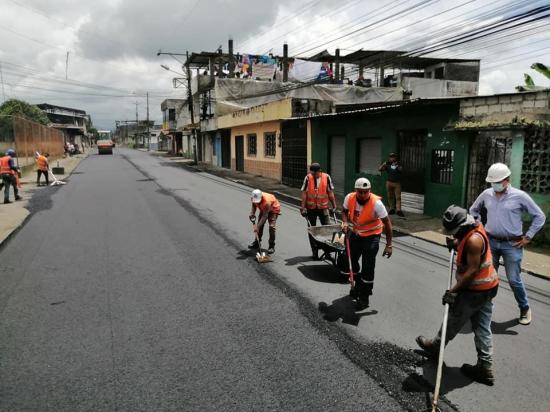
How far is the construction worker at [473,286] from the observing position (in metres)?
3.73

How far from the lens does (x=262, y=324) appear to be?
16.4 feet

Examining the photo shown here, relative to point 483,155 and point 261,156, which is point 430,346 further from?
point 261,156

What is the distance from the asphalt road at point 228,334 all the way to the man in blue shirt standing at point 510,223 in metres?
0.56

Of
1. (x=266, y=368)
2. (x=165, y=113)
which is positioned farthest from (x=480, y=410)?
(x=165, y=113)

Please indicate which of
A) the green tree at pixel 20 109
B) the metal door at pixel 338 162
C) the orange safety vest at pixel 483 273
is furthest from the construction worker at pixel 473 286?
the green tree at pixel 20 109

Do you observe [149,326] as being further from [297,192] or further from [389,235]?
[297,192]

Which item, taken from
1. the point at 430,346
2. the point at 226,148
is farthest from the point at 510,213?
the point at 226,148

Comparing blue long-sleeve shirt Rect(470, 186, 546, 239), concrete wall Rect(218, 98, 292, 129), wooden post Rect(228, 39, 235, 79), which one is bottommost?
blue long-sleeve shirt Rect(470, 186, 546, 239)

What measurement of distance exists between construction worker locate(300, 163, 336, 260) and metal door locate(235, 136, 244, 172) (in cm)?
2153

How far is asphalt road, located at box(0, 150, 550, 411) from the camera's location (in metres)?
A: 3.64

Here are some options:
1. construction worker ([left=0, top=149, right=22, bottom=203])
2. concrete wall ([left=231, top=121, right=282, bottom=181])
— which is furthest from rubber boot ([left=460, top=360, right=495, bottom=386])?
concrete wall ([left=231, top=121, right=282, bottom=181])

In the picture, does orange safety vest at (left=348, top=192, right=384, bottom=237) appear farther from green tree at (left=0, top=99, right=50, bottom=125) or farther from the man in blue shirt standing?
green tree at (left=0, top=99, right=50, bottom=125)

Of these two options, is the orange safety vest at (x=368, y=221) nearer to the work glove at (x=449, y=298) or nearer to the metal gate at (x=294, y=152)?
the work glove at (x=449, y=298)

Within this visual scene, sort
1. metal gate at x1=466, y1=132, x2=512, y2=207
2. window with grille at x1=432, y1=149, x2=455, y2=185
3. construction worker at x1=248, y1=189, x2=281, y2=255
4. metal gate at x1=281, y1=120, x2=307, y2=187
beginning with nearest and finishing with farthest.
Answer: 1. construction worker at x1=248, y1=189, x2=281, y2=255
2. metal gate at x1=466, y1=132, x2=512, y2=207
3. window with grille at x1=432, y1=149, x2=455, y2=185
4. metal gate at x1=281, y1=120, x2=307, y2=187
